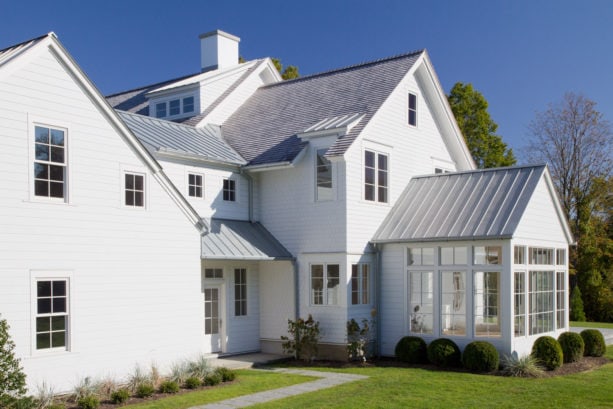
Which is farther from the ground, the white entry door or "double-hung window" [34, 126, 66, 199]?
"double-hung window" [34, 126, 66, 199]

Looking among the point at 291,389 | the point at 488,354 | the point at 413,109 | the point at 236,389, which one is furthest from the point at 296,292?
the point at 413,109

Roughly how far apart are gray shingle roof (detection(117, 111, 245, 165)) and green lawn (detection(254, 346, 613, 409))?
7926 millimetres

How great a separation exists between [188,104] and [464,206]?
441 inches

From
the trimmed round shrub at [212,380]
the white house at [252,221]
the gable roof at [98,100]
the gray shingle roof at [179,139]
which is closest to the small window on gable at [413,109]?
the white house at [252,221]

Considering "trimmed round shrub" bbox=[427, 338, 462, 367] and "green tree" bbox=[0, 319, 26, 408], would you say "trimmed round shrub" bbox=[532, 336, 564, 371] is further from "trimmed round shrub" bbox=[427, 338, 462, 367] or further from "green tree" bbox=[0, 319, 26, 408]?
"green tree" bbox=[0, 319, 26, 408]

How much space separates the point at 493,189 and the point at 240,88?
34.9 ft

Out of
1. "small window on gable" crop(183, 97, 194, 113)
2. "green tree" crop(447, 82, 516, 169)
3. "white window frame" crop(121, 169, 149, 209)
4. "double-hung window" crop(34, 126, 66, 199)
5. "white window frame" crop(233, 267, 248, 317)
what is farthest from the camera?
"green tree" crop(447, 82, 516, 169)

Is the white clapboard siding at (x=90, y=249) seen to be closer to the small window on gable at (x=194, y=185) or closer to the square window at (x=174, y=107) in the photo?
the small window on gable at (x=194, y=185)

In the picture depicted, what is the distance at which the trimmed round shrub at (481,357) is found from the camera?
17.2m

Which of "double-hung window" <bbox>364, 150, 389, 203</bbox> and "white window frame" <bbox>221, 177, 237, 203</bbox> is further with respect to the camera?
"white window frame" <bbox>221, 177, 237, 203</bbox>

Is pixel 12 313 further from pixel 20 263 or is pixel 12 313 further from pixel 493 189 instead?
pixel 493 189

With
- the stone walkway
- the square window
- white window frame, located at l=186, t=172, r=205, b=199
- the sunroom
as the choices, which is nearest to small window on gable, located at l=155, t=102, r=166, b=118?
the square window

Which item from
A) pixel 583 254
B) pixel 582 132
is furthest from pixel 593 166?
pixel 583 254

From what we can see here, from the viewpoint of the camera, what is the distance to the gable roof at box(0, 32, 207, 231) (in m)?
14.2
